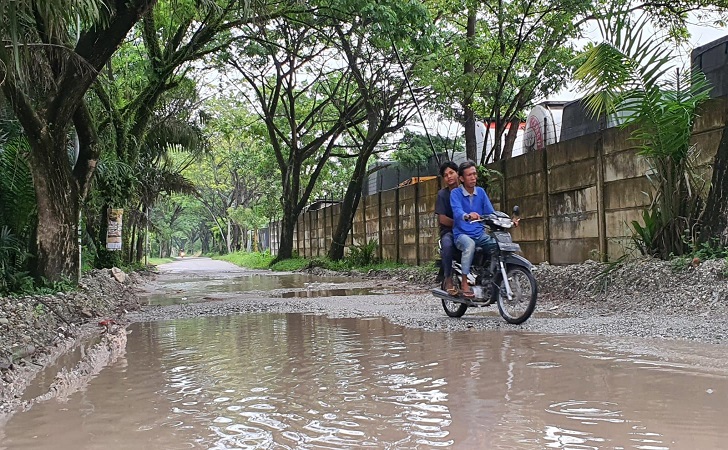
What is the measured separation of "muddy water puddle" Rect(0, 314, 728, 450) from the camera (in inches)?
111

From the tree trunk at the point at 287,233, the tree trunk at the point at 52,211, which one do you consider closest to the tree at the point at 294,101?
the tree trunk at the point at 287,233

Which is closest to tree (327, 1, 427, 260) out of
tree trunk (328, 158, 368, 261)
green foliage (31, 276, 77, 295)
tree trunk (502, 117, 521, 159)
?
tree trunk (328, 158, 368, 261)

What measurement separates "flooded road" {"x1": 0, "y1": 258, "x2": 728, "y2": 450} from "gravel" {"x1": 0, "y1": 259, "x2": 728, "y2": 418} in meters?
0.48

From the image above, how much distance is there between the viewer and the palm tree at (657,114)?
291 inches

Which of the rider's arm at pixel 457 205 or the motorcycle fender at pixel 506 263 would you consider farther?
the rider's arm at pixel 457 205

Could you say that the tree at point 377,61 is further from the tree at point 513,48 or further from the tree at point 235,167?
the tree at point 235,167

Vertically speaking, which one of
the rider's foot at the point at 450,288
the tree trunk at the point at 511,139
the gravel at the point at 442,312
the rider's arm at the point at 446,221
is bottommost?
the gravel at the point at 442,312

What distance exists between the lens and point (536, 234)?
35.9ft

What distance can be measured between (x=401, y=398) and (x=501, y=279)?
128 inches

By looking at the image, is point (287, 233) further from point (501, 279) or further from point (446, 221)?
point (501, 279)

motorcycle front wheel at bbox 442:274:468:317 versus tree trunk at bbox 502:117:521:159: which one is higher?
tree trunk at bbox 502:117:521:159

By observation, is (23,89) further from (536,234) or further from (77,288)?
(536,234)

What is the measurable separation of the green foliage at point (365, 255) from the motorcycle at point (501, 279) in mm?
12050

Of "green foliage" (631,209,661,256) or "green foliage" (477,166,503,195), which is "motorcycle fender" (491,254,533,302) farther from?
"green foliage" (477,166,503,195)
